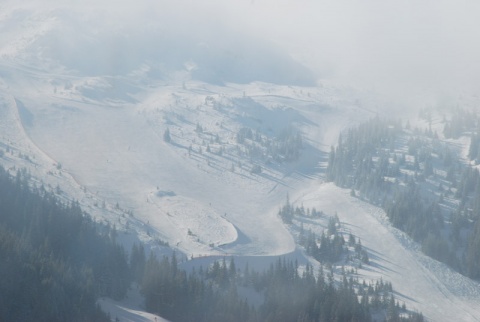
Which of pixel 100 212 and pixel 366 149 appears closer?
pixel 100 212

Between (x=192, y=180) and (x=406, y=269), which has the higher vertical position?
(x=192, y=180)

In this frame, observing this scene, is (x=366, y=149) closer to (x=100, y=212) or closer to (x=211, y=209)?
(x=211, y=209)

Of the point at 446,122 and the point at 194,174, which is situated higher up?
the point at 446,122

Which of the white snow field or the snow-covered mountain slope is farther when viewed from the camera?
the white snow field

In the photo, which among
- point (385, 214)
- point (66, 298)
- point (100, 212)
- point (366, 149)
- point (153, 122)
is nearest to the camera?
point (66, 298)

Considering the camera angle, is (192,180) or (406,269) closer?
(406,269)

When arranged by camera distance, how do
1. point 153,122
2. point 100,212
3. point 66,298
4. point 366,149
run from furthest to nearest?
1. point 153,122
2. point 366,149
3. point 100,212
4. point 66,298

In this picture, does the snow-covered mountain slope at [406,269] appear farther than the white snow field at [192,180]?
No

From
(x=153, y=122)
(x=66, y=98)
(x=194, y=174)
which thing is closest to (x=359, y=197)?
(x=194, y=174)

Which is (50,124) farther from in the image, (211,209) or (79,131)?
(211,209)
